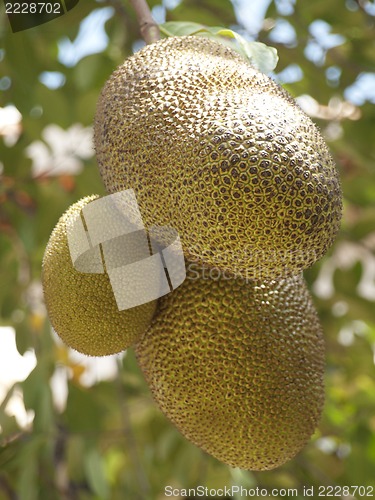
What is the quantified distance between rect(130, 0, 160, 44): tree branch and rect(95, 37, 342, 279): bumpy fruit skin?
0.11 m

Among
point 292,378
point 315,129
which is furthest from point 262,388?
point 315,129

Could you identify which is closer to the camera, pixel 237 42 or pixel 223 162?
pixel 223 162

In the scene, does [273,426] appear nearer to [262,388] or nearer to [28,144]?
[262,388]

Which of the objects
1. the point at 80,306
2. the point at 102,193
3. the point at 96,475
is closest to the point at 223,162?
the point at 80,306

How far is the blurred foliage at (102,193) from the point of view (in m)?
1.21

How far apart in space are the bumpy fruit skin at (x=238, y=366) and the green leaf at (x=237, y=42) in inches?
10.1

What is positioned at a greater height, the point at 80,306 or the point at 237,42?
the point at 237,42

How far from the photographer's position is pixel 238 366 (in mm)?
716

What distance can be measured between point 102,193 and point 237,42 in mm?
484

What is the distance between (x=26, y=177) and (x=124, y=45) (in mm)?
359

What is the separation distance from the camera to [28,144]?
4.63 ft

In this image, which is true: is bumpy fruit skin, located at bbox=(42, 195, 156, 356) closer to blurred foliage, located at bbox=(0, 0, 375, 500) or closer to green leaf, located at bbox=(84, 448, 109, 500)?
blurred foliage, located at bbox=(0, 0, 375, 500)

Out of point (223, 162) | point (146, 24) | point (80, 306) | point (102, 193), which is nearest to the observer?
point (223, 162)

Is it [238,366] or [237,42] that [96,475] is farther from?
[237,42]
